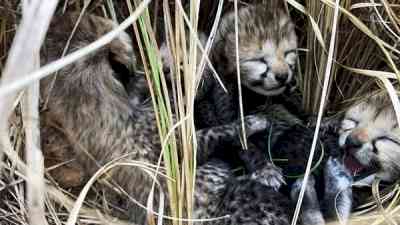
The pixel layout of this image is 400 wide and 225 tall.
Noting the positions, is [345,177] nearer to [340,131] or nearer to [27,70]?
[340,131]

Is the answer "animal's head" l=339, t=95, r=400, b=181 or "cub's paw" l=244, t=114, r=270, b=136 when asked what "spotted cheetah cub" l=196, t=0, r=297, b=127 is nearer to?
"cub's paw" l=244, t=114, r=270, b=136

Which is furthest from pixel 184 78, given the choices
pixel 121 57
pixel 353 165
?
pixel 353 165

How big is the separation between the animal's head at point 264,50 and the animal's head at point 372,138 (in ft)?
1.07

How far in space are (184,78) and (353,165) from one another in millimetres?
856

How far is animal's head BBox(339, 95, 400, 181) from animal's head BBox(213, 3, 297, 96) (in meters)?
0.33

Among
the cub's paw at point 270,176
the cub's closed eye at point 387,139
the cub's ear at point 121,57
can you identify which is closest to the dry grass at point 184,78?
the cub's ear at point 121,57

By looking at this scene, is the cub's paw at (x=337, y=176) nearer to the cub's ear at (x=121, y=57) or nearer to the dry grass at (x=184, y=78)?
the dry grass at (x=184, y=78)

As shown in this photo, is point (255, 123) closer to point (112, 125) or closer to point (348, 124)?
point (348, 124)

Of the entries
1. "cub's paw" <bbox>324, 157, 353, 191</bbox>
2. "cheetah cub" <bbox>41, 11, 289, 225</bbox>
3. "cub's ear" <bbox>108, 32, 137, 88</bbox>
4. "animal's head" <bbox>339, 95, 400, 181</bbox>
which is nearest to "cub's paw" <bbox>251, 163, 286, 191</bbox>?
"cheetah cub" <bbox>41, 11, 289, 225</bbox>

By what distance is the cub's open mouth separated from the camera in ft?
9.70

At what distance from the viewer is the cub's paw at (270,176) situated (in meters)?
2.91

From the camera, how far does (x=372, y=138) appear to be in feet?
9.41

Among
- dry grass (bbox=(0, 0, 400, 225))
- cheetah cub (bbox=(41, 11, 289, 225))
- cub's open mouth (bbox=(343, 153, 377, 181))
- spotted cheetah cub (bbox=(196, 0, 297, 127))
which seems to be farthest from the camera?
spotted cheetah cub (bbox=(196, 0, 297, 127))

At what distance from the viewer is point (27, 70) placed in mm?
1700
